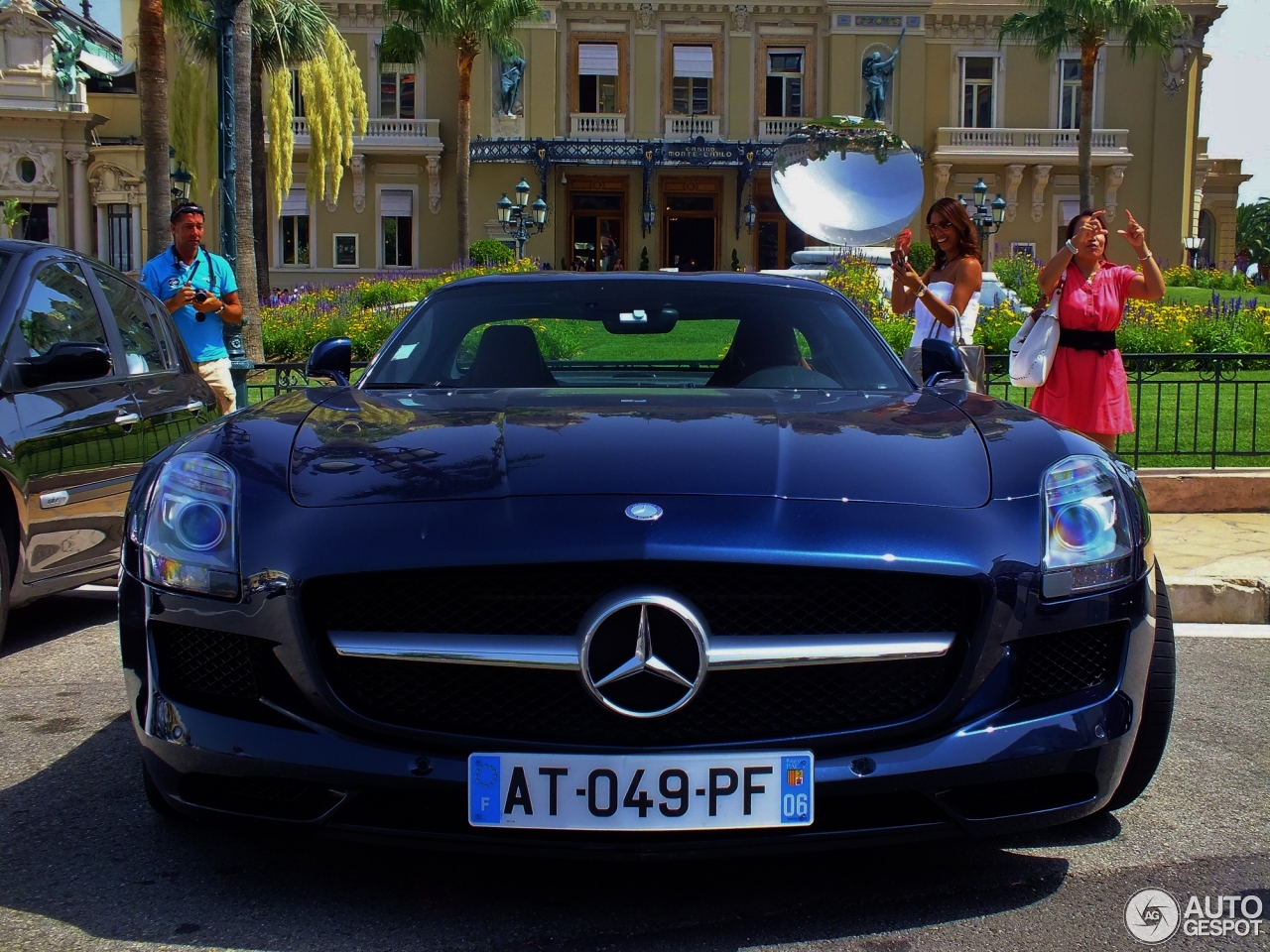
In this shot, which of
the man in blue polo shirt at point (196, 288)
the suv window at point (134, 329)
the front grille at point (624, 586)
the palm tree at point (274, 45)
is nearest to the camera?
the front grille at point (624, 586)

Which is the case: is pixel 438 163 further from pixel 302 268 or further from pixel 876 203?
pixel 876 203

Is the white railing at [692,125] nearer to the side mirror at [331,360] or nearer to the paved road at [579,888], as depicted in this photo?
the side mirror at [331,360]

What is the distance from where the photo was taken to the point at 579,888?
2.82 meters

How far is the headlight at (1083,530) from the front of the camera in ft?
8.79

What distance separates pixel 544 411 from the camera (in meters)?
3.31

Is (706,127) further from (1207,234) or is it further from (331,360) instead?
(1207,234)

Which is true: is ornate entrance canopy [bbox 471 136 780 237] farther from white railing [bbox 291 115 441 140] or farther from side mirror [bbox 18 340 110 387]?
side mirror [bbox 18 340 110 387]

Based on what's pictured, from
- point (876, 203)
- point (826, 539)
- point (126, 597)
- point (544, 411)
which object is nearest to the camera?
point (826, 539)

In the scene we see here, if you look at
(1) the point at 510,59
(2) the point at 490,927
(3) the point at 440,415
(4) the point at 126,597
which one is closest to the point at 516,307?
(3) the point at 440,415

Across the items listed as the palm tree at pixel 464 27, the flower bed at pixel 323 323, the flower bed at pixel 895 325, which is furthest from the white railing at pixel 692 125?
the flower bed at pixel 323 323

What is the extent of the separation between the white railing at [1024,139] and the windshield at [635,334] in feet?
130

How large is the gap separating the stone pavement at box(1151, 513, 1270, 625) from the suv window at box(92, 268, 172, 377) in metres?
4.60

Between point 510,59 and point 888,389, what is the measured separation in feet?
126

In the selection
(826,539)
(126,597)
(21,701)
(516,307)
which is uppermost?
(516,307)
